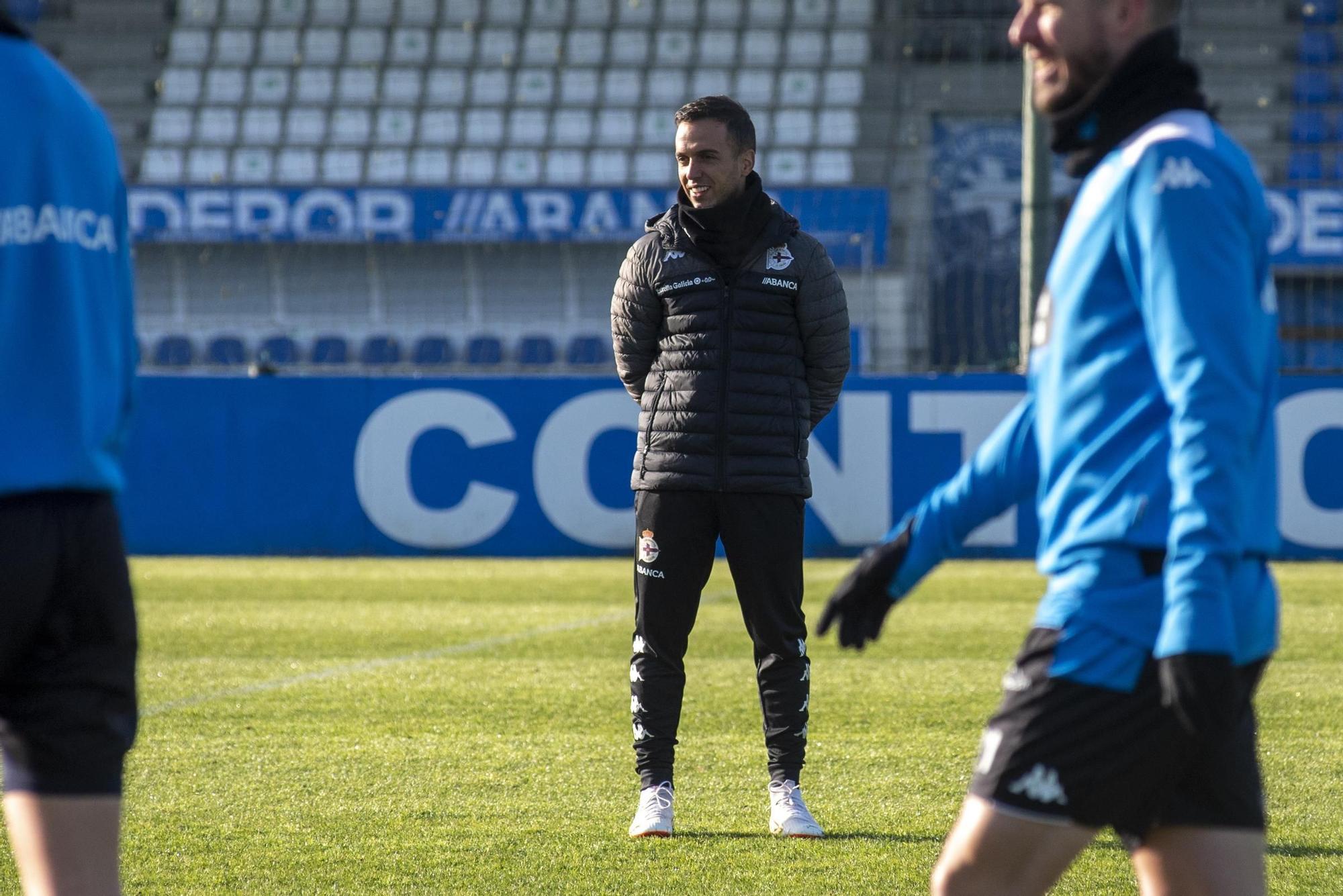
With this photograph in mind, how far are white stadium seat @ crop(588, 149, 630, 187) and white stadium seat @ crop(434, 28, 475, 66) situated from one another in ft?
10.2

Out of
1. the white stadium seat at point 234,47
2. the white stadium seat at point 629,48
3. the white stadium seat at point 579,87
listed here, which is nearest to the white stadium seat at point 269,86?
the white stadium seat at point 234,47

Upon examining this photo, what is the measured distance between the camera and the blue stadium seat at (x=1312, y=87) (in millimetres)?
22047

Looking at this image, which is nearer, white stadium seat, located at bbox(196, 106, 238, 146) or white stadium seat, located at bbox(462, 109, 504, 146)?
white stadium seat, located at bbox(462, 109, 504, 146)

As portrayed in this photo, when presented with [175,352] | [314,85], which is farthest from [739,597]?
[314,85]

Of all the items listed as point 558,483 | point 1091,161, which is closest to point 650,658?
point 1091,161

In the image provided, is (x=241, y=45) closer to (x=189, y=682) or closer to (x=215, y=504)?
(x=215, y=504)

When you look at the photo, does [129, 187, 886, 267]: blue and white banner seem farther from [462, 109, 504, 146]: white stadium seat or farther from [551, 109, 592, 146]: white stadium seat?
[551, 109, 592, 146]: white stadium seat

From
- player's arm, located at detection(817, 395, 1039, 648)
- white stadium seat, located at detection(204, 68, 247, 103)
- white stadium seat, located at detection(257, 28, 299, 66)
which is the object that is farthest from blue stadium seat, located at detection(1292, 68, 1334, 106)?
player's arm, located at detection(817, 395, 1039, 648)

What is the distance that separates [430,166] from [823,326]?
745 inches

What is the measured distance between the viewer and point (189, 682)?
7.02 m

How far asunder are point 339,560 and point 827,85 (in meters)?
13.1

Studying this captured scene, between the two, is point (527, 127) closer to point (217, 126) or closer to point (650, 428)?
point (217, 126)

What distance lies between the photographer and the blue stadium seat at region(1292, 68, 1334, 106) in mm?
22047

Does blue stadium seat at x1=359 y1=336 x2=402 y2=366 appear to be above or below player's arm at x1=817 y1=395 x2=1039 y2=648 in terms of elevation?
below
